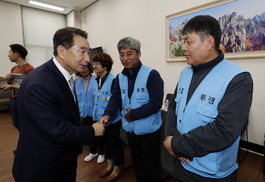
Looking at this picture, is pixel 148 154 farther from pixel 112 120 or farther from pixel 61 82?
pixel 61 82

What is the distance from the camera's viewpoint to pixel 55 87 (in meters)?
0.90

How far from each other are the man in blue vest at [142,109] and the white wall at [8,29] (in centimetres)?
585

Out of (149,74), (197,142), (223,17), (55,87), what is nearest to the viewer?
(197,142)

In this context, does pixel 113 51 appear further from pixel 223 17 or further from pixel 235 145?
pixel 235 145

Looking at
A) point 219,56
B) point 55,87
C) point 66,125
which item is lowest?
point 66,125

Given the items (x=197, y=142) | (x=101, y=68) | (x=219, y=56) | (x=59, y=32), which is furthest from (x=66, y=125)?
(x=101, y=68)

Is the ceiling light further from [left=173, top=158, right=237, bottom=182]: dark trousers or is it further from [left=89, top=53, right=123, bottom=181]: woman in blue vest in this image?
[left=173, top=158, right=237, bottom=182]: dark trousers

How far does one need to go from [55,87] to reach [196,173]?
97cm

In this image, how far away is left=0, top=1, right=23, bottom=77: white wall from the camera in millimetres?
5227

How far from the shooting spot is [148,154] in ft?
4.74

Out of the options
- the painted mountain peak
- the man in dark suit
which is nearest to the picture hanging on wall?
the painted mountain peak

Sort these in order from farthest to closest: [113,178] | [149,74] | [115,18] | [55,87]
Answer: [115,18] → [113,178] → [149,74] → [55,87]

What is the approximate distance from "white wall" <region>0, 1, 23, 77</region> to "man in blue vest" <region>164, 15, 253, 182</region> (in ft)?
21.5

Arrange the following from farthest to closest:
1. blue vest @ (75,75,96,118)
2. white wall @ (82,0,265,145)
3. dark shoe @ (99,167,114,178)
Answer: blue vest @ (75,75,96,118) < white wall @ (82,0,265,145) < dark shoe @ (99,167,114,178)
